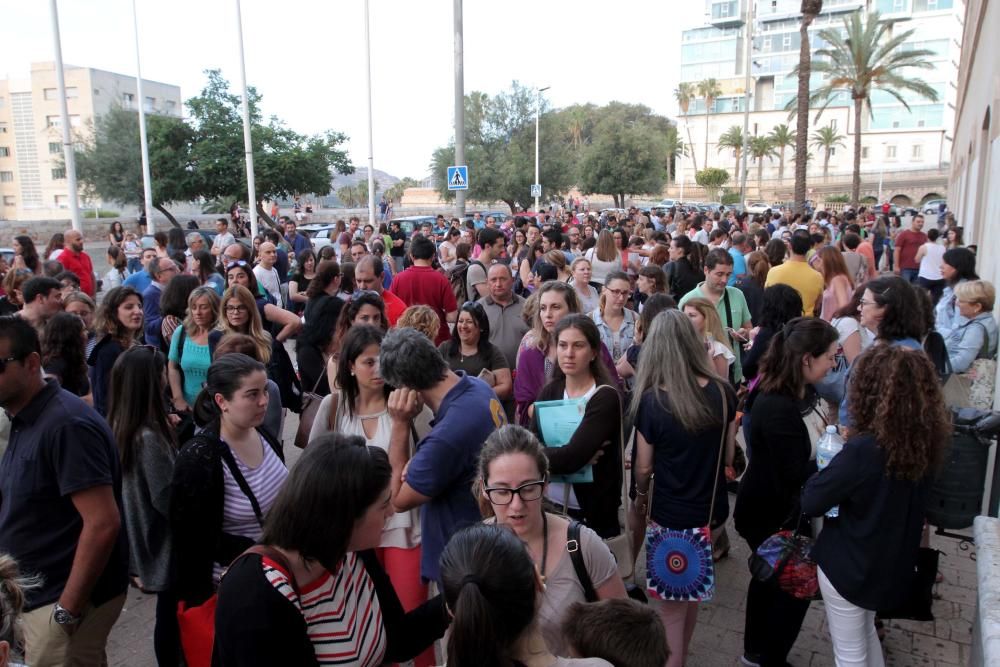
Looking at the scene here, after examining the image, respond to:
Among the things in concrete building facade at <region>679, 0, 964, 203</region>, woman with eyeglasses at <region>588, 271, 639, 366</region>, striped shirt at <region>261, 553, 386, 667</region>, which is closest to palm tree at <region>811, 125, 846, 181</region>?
concrete building facade at <region>679, 0, 964, 203</region>

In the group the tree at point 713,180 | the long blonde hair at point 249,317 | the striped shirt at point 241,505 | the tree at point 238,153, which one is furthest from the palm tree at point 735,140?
the striped shirt at point 241,505

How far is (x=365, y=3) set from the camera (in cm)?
2067

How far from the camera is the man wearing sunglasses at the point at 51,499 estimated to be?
8.64 feet

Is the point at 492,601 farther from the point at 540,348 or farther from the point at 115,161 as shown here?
the point at 115,161

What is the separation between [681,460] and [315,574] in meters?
1.91

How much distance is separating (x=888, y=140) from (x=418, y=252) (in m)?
92.5

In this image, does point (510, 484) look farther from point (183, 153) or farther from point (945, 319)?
point (183, 153)

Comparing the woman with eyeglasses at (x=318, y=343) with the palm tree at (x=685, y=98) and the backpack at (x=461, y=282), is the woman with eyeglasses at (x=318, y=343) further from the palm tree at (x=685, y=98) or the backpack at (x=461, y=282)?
the palm tree at (x=685, y=98)

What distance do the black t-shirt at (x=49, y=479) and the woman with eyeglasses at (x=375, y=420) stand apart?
100cm

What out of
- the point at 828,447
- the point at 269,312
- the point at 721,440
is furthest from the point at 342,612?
the point at 269,312

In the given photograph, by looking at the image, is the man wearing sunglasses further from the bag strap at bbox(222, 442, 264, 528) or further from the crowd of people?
the bag strap at bbox(222, 442, 264, 528)

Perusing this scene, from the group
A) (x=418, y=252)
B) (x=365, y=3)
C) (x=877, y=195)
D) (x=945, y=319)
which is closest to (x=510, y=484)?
(x=418, y=252)

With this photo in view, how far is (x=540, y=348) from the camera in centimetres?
475

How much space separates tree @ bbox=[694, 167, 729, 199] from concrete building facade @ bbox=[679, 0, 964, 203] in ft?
16.7
